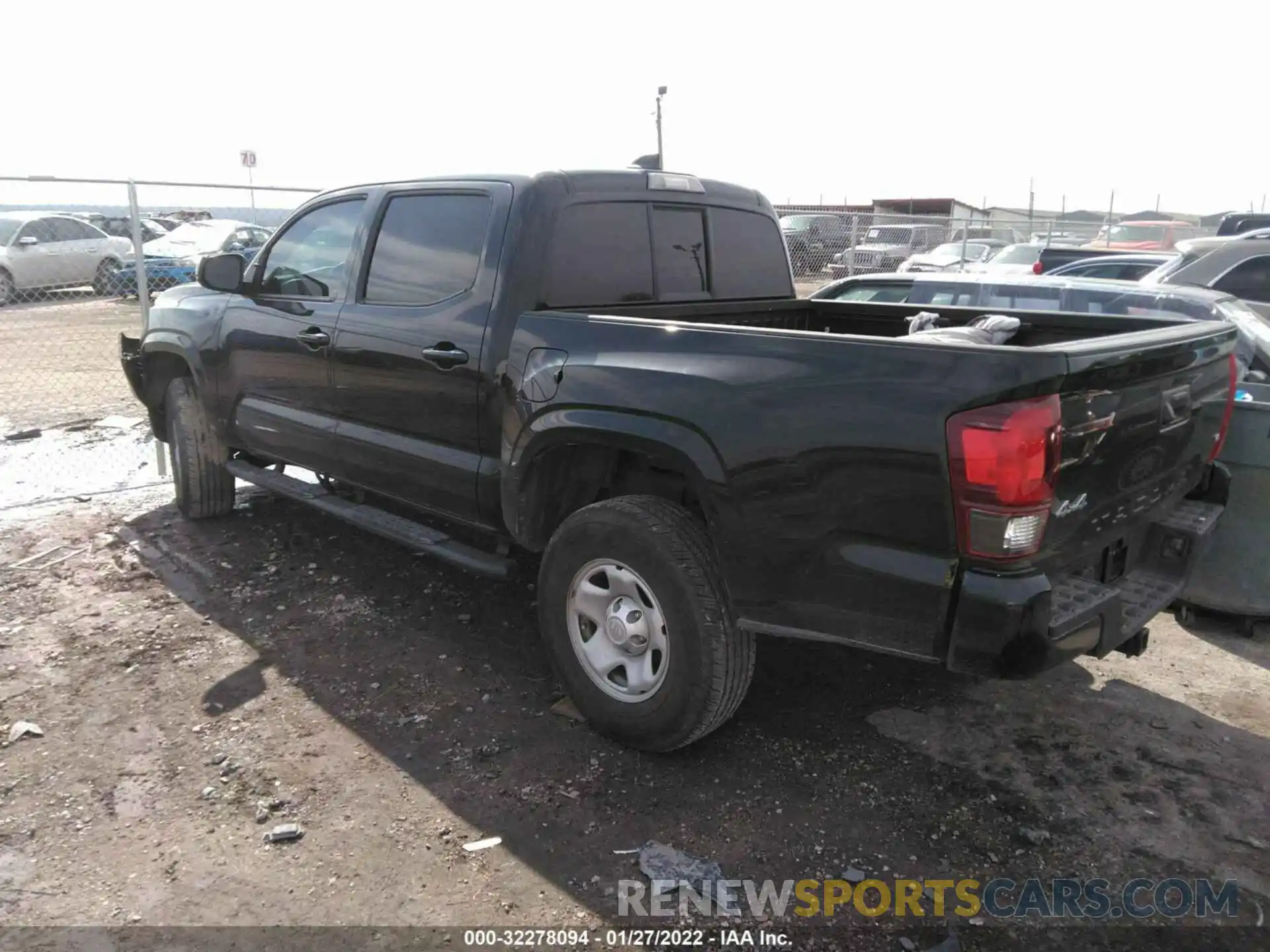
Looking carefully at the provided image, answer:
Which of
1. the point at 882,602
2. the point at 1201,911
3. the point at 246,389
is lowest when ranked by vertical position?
the point at 1201,911

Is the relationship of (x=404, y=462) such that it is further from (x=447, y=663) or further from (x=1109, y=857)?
(x=1109, y=857)

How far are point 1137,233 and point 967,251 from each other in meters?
3.68

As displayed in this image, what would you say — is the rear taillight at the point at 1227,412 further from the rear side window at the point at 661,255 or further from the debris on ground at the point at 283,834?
the debris on ground at the point at 283,834

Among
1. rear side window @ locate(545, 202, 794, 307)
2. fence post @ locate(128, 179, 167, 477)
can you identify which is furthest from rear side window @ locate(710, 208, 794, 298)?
fence post @ locate(128, 179, 167, 477)

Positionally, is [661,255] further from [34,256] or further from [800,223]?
[800,223]

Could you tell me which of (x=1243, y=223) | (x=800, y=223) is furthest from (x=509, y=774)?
(x=800, y=223)

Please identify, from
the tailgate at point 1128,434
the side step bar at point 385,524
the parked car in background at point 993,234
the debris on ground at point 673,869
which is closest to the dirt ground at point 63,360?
the side step bar at point 385,524

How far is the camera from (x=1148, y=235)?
1878cm

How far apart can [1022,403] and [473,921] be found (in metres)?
2.01

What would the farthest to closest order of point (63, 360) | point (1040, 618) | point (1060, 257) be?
point (1060, 257)
point (63, 360)
point (1040, 618)

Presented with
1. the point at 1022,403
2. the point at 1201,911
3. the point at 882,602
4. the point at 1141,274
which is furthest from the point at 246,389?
the point at 1141,274

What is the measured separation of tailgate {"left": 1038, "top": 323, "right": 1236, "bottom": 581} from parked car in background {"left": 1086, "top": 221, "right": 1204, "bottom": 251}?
55.2 feet

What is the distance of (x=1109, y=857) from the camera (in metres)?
2.76

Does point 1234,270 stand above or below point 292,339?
above
